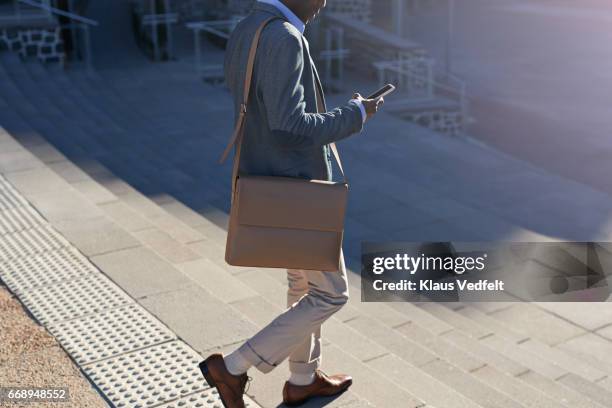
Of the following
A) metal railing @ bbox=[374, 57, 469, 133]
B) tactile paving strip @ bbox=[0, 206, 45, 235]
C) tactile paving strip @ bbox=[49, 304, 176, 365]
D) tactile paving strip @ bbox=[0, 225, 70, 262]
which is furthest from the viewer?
metal railing @ bbox=[374, 57, 469, 133]

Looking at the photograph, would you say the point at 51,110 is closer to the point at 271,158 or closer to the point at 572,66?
the point at 271,158

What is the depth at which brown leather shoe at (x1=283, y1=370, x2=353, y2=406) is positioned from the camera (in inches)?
131

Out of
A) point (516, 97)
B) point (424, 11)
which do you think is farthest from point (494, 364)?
point (424, 11)

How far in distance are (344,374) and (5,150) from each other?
15.3 ft

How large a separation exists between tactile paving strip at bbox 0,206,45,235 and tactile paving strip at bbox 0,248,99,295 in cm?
54

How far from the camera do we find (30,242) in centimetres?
524

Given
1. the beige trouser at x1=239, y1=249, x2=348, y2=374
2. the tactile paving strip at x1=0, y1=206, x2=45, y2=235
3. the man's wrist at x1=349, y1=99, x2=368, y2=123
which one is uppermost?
the man's wrist at x1=349, y1=99, x2=368, y2=123

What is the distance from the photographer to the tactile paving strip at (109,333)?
3.82 meters

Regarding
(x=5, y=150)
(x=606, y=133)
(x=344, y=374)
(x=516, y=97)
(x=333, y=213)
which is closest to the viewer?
(x=333, y=213)

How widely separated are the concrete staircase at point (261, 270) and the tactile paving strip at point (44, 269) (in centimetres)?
10

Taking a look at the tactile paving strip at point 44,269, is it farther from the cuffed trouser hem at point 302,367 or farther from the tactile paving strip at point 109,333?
the cuffed trouser hem at point 302,367

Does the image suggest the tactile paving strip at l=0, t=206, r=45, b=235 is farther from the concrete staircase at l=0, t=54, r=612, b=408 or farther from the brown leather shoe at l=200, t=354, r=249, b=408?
the brown leather shoe at l=200, t=354, r=249, b=408

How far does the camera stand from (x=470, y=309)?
600 centimetres

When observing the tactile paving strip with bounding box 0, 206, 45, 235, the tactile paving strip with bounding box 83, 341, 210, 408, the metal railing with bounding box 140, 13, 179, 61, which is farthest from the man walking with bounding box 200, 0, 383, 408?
the metal railing with bounding box 140, 13, 179, 61
